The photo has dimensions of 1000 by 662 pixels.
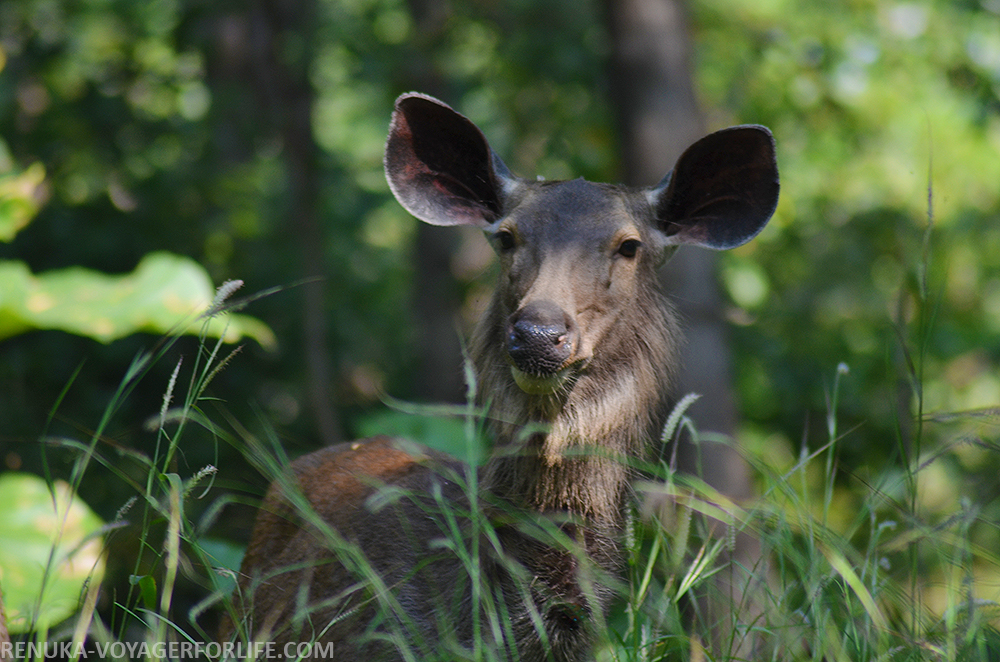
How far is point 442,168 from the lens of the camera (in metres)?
3.83

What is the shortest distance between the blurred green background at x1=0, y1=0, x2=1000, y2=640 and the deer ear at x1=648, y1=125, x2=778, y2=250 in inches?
84.2

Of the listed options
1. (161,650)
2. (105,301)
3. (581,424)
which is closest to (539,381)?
(581,424)

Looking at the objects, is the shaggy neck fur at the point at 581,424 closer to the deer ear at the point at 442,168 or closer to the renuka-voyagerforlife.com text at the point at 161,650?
the deer ear at the point at 442,168

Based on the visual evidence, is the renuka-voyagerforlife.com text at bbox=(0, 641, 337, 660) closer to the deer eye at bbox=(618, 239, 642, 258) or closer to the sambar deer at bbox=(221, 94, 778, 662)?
the sambar deer at bbox=(221, 94, 778, 662)

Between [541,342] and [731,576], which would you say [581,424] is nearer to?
[541,342]

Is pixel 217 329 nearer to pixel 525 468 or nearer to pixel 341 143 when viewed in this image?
pixel 525 468

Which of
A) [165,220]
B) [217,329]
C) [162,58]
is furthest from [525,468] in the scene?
[162,58]

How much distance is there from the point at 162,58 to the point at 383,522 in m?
7.20

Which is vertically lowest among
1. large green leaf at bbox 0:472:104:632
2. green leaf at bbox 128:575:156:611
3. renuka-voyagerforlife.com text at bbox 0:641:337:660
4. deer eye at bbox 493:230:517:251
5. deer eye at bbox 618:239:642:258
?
large green leaf at bbox 0:472:104:632

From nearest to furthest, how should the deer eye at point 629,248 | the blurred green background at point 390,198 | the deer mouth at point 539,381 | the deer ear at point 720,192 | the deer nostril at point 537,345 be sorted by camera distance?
1. the deer nostril at point 537,345
2. the deer mouth at point 539,381
3. the deer eye at point 629,248
4. the deer ear at point 720,192
5. the blurred green background at point 390,198

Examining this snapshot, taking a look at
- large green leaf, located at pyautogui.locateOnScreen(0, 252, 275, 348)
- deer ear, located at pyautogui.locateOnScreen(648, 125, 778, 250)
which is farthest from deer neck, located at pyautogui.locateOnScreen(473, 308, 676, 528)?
large green leaf, located at pyautogui.locateOnScreen(0, 252, 275, 348)

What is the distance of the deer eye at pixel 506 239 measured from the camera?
3500mm

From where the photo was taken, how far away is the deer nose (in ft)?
9.49

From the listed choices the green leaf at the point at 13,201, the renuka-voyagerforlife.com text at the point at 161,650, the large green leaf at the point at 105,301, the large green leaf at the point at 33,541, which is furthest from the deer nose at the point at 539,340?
→ the green leaf at the point at 13,201
